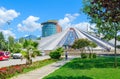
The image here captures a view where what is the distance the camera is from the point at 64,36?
10338cm

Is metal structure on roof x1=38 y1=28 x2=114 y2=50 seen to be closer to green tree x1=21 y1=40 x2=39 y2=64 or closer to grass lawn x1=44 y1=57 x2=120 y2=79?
green tree x1=21 y1=40 x2=39 y2=64

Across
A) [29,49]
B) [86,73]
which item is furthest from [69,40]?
[86,73]

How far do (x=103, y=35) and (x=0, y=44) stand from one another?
7752 cm

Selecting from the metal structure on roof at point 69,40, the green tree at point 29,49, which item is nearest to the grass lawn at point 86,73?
the green tree at point 29,49

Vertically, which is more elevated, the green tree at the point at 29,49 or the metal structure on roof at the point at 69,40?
the metal structure on roof at the point at 69,40

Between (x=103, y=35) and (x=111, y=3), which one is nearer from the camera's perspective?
(x=111, y=3)

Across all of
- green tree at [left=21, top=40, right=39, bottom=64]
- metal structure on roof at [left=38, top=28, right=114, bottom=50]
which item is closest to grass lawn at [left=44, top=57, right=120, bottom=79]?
green tree at [left=21, top=40, right=39, bottom=64]

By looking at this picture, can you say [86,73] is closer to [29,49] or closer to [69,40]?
[29,49]

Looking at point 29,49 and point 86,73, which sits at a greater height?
point 29,49

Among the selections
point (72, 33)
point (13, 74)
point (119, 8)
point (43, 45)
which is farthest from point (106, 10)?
point (72, 33)

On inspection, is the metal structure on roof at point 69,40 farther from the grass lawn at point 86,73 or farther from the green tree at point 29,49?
the grass lawn at point 86,73

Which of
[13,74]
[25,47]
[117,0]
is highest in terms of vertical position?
[117,0]

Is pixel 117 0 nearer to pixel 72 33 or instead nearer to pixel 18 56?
pixel 18 56

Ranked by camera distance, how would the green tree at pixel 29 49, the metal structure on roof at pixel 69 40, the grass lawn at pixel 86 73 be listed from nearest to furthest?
the grass lawn at pixel 86 73 → the green tree at pixel 29 49 → the metal structure on roof at pixel 69 40
